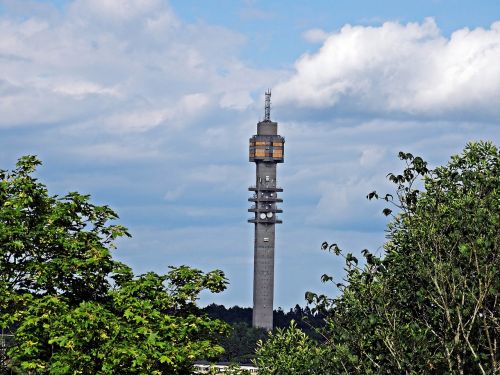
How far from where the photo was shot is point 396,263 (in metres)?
28.1

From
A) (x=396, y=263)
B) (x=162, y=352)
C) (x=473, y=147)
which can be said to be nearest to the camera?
(x=396, y=263)

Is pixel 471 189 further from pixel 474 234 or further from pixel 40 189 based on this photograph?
pixel 40 189

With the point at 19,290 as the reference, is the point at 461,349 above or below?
below

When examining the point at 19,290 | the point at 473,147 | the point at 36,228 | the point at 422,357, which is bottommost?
the point at 422,357

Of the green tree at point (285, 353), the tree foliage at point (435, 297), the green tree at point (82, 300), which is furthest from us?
the green tree at point (285, 353)

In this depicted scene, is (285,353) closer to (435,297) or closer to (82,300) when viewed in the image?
(82,300)

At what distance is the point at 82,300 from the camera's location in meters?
32.8

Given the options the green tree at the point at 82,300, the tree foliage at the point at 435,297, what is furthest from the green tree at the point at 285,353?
the tree foliage at the point at 435,297

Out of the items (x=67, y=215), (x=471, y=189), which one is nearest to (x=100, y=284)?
(x=67, y=215)

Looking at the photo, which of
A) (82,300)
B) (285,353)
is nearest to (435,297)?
(82,300)

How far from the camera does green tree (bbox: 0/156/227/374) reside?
97.0ft

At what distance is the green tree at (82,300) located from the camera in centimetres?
2958

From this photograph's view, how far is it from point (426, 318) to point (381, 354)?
1587mm

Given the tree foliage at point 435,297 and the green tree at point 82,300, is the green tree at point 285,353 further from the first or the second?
the tree foliage at point 435,297
